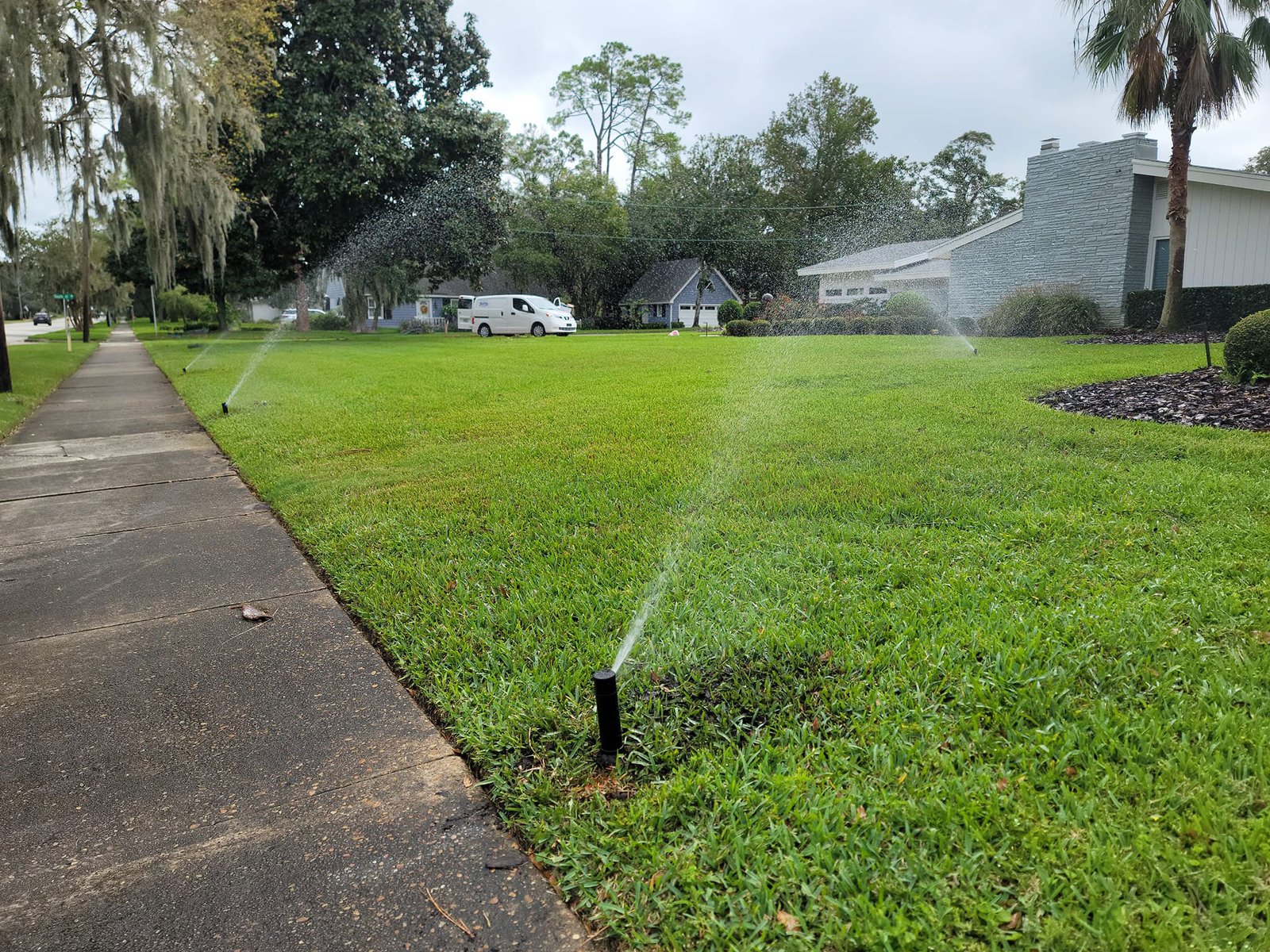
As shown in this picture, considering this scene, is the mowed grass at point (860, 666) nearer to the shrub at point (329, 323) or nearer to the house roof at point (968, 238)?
the house roof at point (968, 238)

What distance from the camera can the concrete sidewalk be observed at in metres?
1.66

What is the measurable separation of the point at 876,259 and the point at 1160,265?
14.3 m

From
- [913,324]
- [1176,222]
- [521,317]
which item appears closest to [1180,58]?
[1176,222]

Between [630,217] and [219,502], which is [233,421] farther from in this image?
[630,217]

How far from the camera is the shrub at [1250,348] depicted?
6988 millimetres

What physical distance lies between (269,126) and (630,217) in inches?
1186

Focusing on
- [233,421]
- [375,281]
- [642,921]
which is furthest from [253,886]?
[375,281]

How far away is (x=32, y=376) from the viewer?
14.6 metres

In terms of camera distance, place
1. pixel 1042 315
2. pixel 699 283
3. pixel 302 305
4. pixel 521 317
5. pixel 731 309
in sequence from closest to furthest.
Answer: pixel 1042 315, pixel 521 317, pixel 731 309, pixel 302 305, pixel 699 283

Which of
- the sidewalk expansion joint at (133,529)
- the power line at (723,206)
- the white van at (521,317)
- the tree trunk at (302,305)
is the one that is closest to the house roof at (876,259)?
the white van at (521,317)

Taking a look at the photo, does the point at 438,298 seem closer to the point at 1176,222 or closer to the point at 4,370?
the point at 4,370

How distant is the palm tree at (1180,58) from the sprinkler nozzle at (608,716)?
1825cm

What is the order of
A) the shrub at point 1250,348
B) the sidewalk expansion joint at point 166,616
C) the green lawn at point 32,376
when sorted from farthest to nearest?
the green lawn at point 32,376 < the shrub at point 1250,348 < the sidewalk expansion joint at point 166,616

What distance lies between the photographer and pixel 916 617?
279 centimetres
